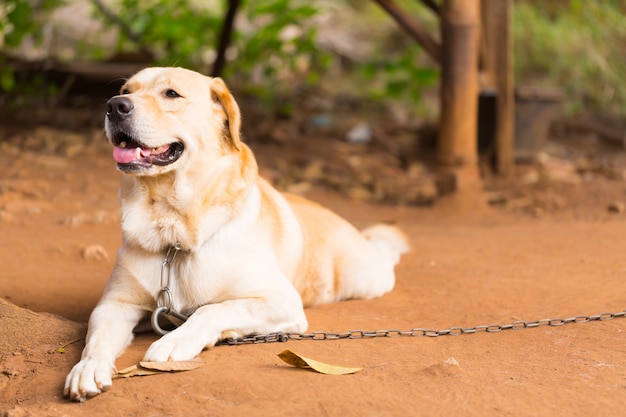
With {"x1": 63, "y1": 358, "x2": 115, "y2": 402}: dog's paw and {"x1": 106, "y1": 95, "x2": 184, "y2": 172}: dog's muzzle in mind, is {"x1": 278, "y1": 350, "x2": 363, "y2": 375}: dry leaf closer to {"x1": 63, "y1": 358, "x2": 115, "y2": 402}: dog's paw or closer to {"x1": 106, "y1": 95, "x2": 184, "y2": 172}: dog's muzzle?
{"x1": 63, "y1": 358, "x2": 115, "y2": 402}: dog's paw

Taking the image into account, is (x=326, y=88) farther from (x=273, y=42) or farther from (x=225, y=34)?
(x=225, y=34)

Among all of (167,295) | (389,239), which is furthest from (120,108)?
(389,239)

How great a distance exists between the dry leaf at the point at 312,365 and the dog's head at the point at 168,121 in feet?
3.28

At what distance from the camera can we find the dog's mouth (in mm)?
3510

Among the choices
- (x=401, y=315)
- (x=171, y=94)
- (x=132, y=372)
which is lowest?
(x=401, y=315)

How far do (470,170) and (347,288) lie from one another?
310 centimetres

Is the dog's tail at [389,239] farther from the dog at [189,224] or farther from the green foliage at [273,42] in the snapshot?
the green foliage at [273,42]

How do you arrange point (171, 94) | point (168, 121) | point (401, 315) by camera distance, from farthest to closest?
point (401, 315)
point (171, 94)
point (168, 121)

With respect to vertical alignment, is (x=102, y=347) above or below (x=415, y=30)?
below

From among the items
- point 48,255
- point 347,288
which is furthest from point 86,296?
point 347,288

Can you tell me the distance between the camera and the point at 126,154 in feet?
11.6

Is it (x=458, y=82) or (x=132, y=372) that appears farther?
(x=458, y=82)

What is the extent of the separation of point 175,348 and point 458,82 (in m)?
4.60

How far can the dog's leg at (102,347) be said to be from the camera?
2.92 meters
